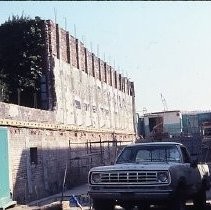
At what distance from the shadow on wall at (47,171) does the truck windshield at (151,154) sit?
208 inches

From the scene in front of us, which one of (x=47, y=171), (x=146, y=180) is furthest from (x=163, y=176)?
(x=47, y=171)

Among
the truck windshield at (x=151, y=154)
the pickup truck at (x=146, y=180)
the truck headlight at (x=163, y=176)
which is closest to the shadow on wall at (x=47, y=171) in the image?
the truck windshield at (x=151, y=154)

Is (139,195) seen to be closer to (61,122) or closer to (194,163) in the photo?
(194,163)

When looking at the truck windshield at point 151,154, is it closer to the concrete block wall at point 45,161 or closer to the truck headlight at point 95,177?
the truck headlight at point 95,177

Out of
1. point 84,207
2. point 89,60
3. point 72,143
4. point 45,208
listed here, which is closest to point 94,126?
point 89,60

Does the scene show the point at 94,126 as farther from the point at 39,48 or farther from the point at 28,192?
the point at 28,192

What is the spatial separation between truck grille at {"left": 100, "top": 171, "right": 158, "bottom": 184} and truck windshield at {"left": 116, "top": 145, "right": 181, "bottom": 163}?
106 centimetres

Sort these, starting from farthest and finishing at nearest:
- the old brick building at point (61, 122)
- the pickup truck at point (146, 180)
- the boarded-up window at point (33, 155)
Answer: the boarded-up window at point (33, 155) < the old brick building at point (61, 122) < the pickup truck at point (146, 180)

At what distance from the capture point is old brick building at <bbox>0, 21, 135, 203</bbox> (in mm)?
16309

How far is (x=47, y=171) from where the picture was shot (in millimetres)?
18859

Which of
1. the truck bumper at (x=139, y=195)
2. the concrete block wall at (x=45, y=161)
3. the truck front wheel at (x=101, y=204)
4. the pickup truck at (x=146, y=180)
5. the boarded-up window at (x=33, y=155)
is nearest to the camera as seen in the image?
the truck bumper at (x=139, y=195)

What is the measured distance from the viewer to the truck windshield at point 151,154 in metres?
11.3

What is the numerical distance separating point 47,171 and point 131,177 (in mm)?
9154

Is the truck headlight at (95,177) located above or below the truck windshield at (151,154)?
below
